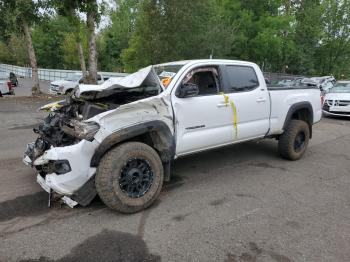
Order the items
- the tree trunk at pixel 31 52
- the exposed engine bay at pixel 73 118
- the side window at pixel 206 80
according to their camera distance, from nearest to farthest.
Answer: the exposed engine bay at pixel 73 118, the side window at pixel 206 80, the tree trunk at pixel 31 52

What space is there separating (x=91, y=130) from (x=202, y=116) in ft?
5.41

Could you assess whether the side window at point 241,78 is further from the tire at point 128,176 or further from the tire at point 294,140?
the tire at point 128,176

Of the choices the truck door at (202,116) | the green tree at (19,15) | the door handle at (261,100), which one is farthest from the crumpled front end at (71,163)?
the green tree at (19,15)

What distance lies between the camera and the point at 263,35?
2445 centimetres

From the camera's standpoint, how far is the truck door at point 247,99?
4957 millimetres

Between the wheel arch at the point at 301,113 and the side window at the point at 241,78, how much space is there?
3.40 feet

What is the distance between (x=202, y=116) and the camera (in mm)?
4477

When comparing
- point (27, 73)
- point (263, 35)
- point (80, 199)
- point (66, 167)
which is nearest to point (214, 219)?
point (80, 199)

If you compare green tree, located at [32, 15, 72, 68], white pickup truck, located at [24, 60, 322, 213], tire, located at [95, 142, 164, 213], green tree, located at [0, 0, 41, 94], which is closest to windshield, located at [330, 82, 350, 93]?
white pickup truck, located at [24, 60, 322, 213]

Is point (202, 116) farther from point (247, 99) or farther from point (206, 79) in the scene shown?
point (247, 99)

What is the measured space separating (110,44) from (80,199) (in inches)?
1765

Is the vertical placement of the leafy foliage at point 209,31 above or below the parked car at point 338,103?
above

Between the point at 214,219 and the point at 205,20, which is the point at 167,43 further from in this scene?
the point at 214,219

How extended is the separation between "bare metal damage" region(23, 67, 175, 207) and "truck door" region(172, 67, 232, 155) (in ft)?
0.60
